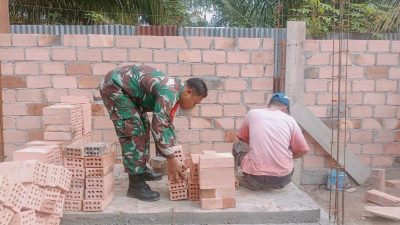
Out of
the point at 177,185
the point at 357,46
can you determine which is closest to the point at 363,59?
the point at 357,46

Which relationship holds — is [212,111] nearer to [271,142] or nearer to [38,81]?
[271,142]

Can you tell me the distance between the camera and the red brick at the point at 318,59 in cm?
555

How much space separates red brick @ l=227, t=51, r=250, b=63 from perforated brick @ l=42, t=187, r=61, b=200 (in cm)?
283

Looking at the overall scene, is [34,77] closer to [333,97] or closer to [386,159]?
[333,97]

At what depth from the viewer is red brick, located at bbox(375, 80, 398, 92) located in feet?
18.6

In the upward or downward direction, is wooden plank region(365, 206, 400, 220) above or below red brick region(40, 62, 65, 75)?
below

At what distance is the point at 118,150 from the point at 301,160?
244cm

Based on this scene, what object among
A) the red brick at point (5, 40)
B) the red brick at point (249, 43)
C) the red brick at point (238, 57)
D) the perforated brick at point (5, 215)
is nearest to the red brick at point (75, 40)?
the red brick at point (5, 40)

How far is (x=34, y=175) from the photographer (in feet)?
10.4

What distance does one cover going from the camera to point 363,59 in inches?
221

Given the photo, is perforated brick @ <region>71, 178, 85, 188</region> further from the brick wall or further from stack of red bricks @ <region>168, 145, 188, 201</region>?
the brick wall

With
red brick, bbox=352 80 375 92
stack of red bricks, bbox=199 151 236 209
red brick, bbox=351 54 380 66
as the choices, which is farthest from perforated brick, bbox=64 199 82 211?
red brick, bbox=351 54 380 66

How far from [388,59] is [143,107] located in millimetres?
3531

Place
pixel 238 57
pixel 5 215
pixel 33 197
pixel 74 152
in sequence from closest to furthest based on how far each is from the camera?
1. pixel 5 215
2. pixel 33 197
3. pixel 74 152
4. pixel 238 57
